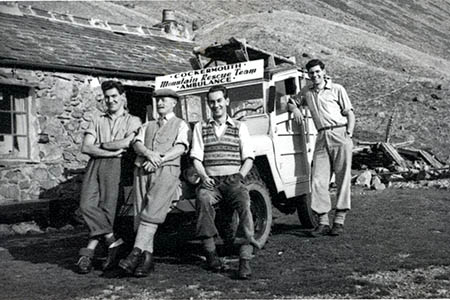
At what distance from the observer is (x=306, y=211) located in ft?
24.7

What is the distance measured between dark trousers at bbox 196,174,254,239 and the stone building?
5.65 m

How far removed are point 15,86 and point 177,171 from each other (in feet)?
22.1

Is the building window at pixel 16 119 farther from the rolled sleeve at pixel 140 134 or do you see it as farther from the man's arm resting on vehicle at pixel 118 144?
the rolled sleeve at pixel 140 134

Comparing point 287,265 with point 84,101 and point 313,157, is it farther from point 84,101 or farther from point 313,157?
point 84,101

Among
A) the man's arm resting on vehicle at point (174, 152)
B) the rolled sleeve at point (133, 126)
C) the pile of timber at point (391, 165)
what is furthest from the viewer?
the pile of timber at point (391, 165)

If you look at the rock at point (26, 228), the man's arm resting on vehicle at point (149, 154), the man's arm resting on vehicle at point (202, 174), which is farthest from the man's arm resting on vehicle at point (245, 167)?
the rock at point (26, 228)

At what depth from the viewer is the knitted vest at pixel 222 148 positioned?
5.55m

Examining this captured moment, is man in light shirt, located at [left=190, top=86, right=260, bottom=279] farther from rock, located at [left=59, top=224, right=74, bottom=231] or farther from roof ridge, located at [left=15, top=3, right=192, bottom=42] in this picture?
roof ridge, located at [left=15, top=3, right=192, bottom=42]

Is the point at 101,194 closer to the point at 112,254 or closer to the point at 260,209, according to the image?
the point at 112,254

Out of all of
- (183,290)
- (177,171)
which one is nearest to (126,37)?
(177,171)

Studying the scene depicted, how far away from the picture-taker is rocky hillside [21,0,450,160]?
19.5 m

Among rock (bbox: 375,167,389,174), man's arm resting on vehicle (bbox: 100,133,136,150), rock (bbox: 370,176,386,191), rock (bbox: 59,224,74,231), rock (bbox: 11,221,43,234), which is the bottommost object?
rock (bbox: 59,224,74,231)

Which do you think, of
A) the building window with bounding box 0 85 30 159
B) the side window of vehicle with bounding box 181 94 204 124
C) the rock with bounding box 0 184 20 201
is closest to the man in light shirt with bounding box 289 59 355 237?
the side window of vehicle with bounding box 181 94 204 124

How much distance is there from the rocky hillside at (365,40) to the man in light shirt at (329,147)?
10347 mm
